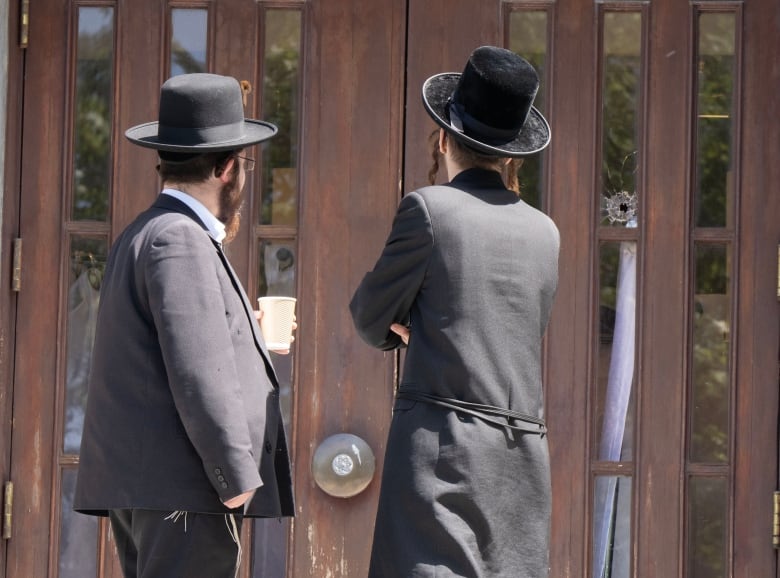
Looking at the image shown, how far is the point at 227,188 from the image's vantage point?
3.49 meters

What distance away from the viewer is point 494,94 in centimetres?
338

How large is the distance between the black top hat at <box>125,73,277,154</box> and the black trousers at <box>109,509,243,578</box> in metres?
0.86

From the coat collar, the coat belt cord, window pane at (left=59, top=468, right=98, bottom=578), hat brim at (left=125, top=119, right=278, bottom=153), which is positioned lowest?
window pane at (left=59, top=468, right=98, bottom=578)

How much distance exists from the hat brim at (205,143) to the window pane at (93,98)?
2.89 feet

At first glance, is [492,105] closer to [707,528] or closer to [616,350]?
[616,350]

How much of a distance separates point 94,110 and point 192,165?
1.15 metres

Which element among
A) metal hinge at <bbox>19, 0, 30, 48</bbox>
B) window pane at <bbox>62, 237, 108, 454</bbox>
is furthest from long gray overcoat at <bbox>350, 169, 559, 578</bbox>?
metal hinge at <bbox>19, 0, 30, 48</bbox>

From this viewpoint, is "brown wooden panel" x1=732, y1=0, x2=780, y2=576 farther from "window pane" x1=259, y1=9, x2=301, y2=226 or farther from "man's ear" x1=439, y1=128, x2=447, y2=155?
"window pane" x1=259, y1=9, x2=301, y2=226

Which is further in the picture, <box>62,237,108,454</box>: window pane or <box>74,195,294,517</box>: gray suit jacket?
<box>62,237,108,454</box>: window pane

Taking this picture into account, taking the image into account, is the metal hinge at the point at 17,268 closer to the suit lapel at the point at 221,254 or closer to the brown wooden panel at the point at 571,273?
the suit lapel at the point at 221,254

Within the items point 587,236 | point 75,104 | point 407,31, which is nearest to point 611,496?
point 587,236

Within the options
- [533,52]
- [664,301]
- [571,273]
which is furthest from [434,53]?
[664,301]

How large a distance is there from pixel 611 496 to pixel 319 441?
910 millimetres

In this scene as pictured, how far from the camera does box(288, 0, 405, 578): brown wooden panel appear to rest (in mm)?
4375
